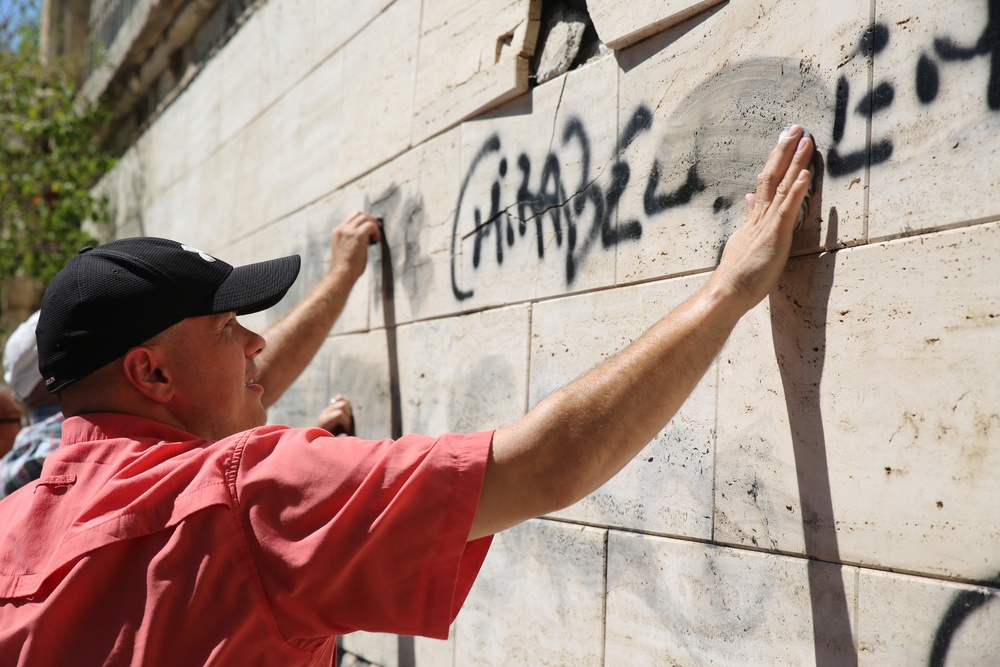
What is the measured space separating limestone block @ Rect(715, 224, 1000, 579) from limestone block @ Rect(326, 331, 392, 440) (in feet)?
5.70

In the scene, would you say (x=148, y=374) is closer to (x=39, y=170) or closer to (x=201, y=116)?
(x=201, y=116)

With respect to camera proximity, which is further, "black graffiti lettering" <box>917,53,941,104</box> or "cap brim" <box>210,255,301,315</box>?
"cap brim" <box>210,255,301,315</box>

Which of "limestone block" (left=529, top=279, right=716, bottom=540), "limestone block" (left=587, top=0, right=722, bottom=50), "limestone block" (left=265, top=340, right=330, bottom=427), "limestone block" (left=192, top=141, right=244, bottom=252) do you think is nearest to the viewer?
"limestone block" (left=529, top=279, right=716, bottom=540)

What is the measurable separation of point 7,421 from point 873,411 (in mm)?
3846

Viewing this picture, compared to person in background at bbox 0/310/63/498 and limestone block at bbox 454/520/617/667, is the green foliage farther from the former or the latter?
limestone block at bbox 454/520/617/667

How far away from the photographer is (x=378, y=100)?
3.88m

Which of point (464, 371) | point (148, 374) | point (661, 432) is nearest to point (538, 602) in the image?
point (661, 432)

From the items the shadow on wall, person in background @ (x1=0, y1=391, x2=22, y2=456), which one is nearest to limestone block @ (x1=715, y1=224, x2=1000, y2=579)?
the shadow on wall

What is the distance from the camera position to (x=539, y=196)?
285 cm

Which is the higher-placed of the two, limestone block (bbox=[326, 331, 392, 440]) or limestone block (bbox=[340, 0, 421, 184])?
limestone block (bbox=[340, 0, 421, 184])

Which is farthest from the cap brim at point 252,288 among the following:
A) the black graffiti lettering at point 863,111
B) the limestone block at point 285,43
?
the limestone block at point 285,43

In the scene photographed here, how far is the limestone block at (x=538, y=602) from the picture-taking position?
253 centimetres

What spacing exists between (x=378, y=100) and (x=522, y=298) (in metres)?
1.44

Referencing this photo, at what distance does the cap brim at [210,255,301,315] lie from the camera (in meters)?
2.07
